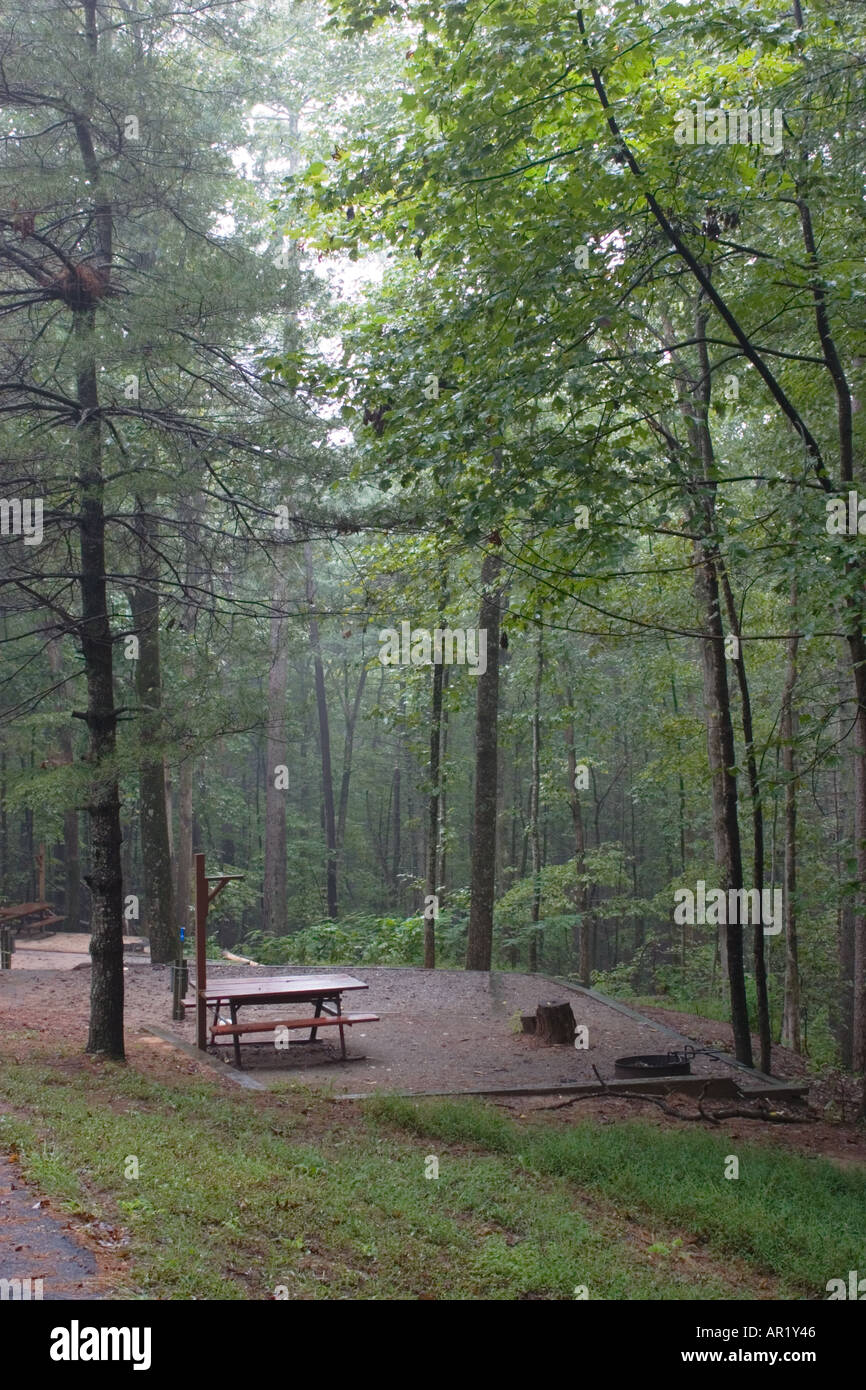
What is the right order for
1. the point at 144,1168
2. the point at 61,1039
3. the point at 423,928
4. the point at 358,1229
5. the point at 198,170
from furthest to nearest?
the point at 423,928 → the point at 61,1039 → the point at 198,170 → the point at 144,1168 → the point at 358,1229

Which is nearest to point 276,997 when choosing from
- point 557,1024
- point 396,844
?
point 557,1024

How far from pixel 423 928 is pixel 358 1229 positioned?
532 inches

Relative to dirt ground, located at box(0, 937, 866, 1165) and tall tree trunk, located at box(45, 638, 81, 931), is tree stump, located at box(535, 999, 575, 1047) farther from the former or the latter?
tall tree trunk, located at box(45, 638, 81, 931)

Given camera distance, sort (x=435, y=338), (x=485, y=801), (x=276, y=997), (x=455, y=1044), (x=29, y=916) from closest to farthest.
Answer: (x=435, y=338)
(x=276, y=997)
(x=455, y=1044)
(x=485, y=801)
(x=29, y=916)

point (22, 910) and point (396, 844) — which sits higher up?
point (22, 910)

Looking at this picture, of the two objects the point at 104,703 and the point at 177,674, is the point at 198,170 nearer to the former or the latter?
the point at 104,703

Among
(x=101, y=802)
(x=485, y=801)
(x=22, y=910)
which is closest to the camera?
(x=101, y=802)

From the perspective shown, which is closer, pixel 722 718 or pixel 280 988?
pixel 280 988

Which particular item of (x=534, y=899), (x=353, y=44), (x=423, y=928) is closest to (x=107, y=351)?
(x=423, y=928)

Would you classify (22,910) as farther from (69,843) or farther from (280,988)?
(280,988)

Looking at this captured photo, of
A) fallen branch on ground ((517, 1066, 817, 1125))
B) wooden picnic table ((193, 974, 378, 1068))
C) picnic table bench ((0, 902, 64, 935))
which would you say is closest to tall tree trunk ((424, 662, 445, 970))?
wooden picnic table ((193, 974, 378, 1068))

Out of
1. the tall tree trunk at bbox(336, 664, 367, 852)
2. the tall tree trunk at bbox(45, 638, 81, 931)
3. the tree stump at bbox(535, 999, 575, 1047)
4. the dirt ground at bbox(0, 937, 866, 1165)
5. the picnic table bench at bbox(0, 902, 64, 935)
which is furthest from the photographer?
the tall tree trunk at bbox(336, 664, 367, 852)

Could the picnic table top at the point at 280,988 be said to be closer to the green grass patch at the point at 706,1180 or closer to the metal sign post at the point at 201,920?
the metal sign post at the point at 201,920

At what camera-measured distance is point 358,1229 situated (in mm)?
4703
